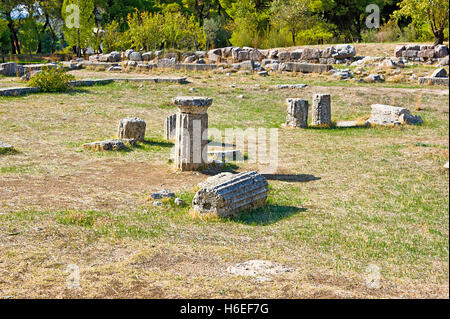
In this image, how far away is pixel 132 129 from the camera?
12.1 m

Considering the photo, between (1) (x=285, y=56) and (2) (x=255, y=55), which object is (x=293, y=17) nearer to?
(2) (x=255, y=55)

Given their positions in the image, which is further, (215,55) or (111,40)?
(111,40)

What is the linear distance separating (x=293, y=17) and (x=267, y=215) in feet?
98.1

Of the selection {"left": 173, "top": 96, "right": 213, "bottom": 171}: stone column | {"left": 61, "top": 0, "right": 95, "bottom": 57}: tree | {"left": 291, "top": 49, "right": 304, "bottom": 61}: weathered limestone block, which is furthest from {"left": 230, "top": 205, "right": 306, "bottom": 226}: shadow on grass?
{"left": 61, "top": 0, "right": 95, "bottom": 57}: tree

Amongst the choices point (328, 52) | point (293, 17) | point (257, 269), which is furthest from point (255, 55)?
point (257, 269)

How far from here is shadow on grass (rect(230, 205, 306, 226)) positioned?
697cm

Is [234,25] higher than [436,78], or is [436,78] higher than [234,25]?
[234,25]

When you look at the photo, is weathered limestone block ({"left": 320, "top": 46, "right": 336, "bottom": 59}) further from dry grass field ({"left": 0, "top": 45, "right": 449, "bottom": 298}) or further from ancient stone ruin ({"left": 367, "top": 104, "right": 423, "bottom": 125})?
dry grass field ({"left": 0, "top": 45, "right": 449, "bottom": 298})

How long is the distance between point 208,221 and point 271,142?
5.93 meters

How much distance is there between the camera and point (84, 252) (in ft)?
18.8

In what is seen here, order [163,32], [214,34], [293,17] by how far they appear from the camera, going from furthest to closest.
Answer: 1. [214,34]
2. [293,17]
3. [163,32]

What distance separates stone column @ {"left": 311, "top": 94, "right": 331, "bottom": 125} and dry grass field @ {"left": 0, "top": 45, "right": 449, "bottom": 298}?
672 mm
